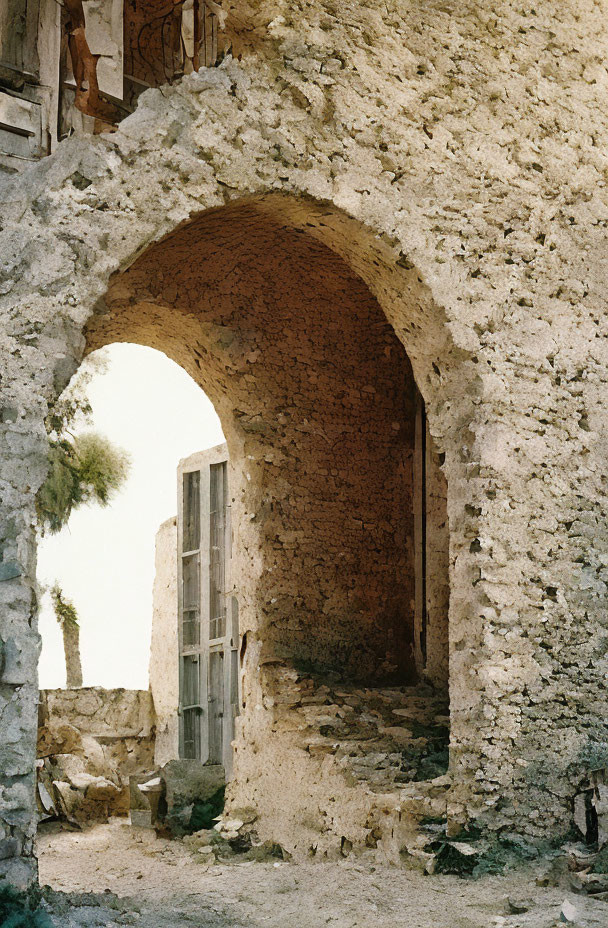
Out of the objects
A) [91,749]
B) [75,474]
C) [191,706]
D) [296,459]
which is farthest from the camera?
[75,474]

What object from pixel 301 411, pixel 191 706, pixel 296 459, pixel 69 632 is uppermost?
pixel 301 411

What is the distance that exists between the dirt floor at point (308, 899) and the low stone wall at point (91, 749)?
2.52m

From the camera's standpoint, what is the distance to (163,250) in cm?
698

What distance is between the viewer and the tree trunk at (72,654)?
15.1 m

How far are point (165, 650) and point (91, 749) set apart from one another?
1.46 meters

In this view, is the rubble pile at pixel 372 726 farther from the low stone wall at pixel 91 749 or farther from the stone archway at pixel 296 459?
the low stone wall at pixel 91 749

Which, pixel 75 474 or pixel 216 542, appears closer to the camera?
pixel 216 542

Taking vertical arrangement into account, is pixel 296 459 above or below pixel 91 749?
above

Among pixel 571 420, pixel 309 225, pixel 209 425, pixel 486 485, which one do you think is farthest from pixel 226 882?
pixel 209 425

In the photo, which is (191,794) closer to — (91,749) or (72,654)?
(91,749)

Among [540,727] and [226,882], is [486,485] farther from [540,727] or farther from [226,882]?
[226,882]

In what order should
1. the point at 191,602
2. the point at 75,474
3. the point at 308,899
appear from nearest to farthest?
the point at 308,899 < the point at 191,602 < the point at 75,474

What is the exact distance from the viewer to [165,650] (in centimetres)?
1120

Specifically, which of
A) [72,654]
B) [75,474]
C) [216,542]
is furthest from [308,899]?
[72,654]
